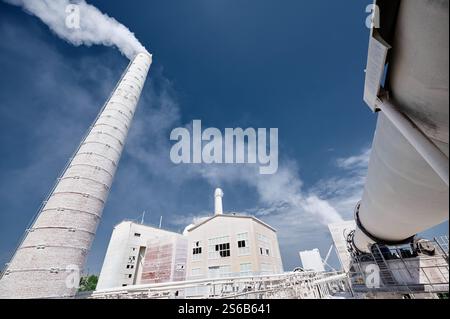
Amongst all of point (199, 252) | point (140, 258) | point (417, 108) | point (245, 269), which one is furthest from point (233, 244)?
point (417, 108)

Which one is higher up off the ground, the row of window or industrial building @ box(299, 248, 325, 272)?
the row of window

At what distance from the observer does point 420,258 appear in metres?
6.58

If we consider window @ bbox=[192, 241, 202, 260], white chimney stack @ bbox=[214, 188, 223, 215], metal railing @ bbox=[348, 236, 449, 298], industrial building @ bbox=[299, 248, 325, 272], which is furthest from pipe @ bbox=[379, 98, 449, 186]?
white chimney stack @ bbox=[214, 188, 223, 215]

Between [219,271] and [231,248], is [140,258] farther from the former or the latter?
[231,248]

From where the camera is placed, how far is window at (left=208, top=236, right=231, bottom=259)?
23.9 meters

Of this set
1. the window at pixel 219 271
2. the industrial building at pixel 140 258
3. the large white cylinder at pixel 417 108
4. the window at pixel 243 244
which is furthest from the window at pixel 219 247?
the large white cylinder at pixel 417 108

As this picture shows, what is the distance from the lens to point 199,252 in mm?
25766

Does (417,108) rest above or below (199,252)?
below

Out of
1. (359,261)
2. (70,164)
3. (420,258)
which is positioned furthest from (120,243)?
(420,258)

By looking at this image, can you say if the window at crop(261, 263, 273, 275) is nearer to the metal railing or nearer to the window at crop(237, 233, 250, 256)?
the window at crop(237, 233, 250, 256)

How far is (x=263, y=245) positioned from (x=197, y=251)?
919cm

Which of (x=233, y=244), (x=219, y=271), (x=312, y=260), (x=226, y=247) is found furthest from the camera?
(x=312, y=260)

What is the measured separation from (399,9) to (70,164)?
1591cm
